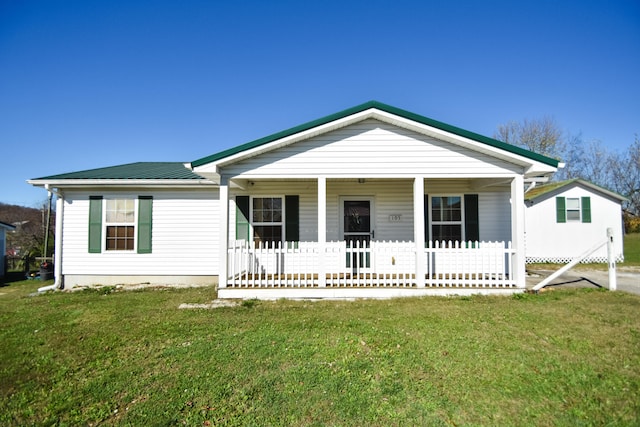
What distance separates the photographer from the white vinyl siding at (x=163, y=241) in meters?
9.67

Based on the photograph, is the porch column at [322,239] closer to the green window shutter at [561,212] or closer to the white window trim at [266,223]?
the white window trim at [266,223]

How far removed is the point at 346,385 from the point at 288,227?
617 centimetres

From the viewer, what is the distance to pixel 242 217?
30.9 ft

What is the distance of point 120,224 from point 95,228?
693 mm

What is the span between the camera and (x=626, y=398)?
10.2 ft

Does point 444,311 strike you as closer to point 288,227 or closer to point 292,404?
point 292,404

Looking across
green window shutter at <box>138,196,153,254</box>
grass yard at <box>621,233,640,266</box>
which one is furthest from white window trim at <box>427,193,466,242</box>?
grass yard at <box>621,233,640,266</box>

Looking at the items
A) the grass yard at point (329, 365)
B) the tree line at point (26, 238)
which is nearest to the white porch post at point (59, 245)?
the grass yard at point (329, 365)

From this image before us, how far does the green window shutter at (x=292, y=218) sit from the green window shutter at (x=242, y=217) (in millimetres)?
1098

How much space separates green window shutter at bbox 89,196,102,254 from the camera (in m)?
9.62

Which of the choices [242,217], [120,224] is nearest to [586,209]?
[242,217]

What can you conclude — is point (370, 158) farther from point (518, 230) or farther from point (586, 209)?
point (586, 209)

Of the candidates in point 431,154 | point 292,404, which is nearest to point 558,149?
point 431,154

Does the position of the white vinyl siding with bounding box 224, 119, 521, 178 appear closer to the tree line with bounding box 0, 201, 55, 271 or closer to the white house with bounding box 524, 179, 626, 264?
the white house with bounding box 524, 179, 626, 264
